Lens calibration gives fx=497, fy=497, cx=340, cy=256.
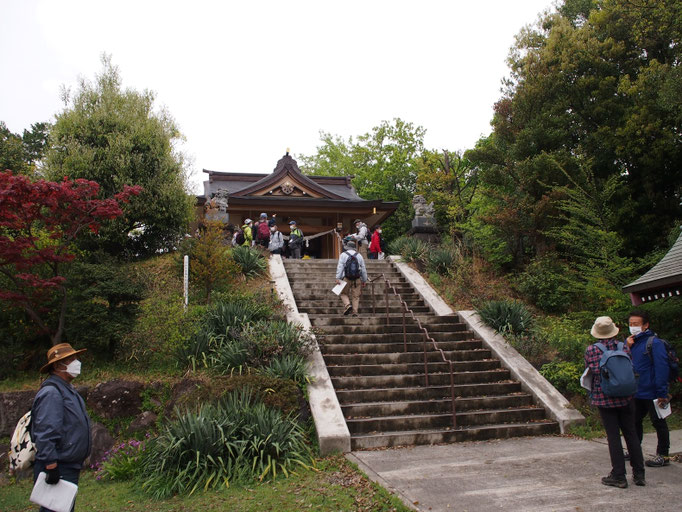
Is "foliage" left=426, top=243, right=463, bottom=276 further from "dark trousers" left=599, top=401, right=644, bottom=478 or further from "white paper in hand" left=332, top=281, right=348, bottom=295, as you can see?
"dark trousers" left=599, top=401, right=644, bottom=478

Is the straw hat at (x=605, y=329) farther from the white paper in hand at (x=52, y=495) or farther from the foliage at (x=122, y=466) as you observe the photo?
the foliage at (x=122, y=466)

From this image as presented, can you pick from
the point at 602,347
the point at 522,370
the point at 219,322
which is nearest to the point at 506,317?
the point at 522,370

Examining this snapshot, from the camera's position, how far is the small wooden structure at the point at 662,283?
7.39m

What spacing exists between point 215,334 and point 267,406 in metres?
2.45

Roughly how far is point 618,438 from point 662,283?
3.82m

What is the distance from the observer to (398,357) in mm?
8539

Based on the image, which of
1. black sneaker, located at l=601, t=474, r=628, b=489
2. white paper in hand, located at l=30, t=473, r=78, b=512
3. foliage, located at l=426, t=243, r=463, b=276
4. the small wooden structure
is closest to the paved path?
black sneaker, located at l=601, t=474, r=628, b=489

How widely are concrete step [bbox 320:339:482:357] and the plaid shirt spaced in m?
3.97

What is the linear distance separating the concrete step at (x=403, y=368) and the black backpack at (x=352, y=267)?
2.39 meters

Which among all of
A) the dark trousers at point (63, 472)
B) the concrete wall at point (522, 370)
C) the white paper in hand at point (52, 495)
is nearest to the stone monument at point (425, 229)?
the concrete wall at point (522, 370)

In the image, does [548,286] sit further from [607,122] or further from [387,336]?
[607,122]

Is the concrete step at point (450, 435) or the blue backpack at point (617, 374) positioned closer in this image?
the blue backpack at point (617, 374)

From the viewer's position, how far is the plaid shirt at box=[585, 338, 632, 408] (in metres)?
4.64

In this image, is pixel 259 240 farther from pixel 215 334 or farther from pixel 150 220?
pixel 215 334
